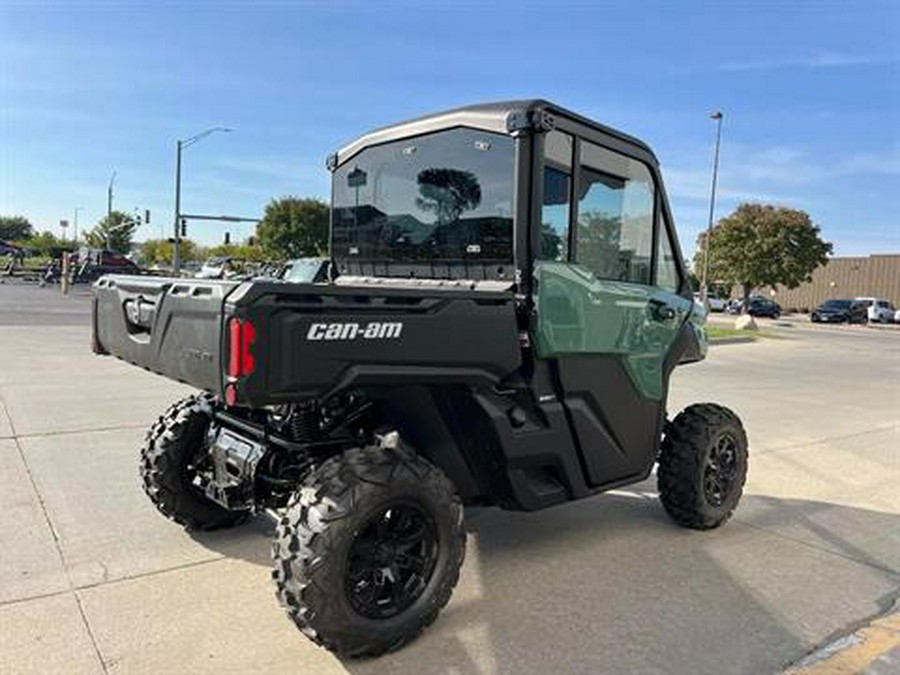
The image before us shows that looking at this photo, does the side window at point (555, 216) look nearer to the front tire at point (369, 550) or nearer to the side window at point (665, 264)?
the side window at point (665, 264)

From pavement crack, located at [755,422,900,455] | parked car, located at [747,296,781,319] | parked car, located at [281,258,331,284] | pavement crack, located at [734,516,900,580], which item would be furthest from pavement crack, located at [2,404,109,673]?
parked car, located at [747,296,781,319]

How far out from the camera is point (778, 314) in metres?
53.0

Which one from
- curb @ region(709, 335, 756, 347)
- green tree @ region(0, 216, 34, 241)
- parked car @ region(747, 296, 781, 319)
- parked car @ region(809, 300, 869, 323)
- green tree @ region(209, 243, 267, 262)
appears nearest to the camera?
curb @ region(709, 335, 756, 347)

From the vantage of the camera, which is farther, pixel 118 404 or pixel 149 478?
pixel 118 404

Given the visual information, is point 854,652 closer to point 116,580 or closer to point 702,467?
point 702,467

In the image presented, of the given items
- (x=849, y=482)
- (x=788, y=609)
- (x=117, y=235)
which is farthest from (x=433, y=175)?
(x=117, y=235)

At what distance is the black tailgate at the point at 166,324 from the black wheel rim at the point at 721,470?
3.32 m

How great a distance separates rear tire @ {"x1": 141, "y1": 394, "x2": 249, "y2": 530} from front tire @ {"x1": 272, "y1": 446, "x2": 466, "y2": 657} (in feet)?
4.76

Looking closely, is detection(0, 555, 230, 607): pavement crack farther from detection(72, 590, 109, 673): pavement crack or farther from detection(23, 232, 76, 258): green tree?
detection(23, 232, 76, 258): green tree

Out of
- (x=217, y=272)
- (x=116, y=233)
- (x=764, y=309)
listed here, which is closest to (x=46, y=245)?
(x=116, y=233)

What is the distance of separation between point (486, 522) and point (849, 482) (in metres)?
3.66

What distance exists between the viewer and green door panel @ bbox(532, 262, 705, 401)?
151 inches

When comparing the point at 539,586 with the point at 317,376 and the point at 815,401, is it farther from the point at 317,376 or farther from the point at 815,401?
the point at 815,401

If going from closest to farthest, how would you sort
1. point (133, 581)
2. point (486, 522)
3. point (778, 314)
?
point (133, 581)
point (486, 522)
point (778, 314)
